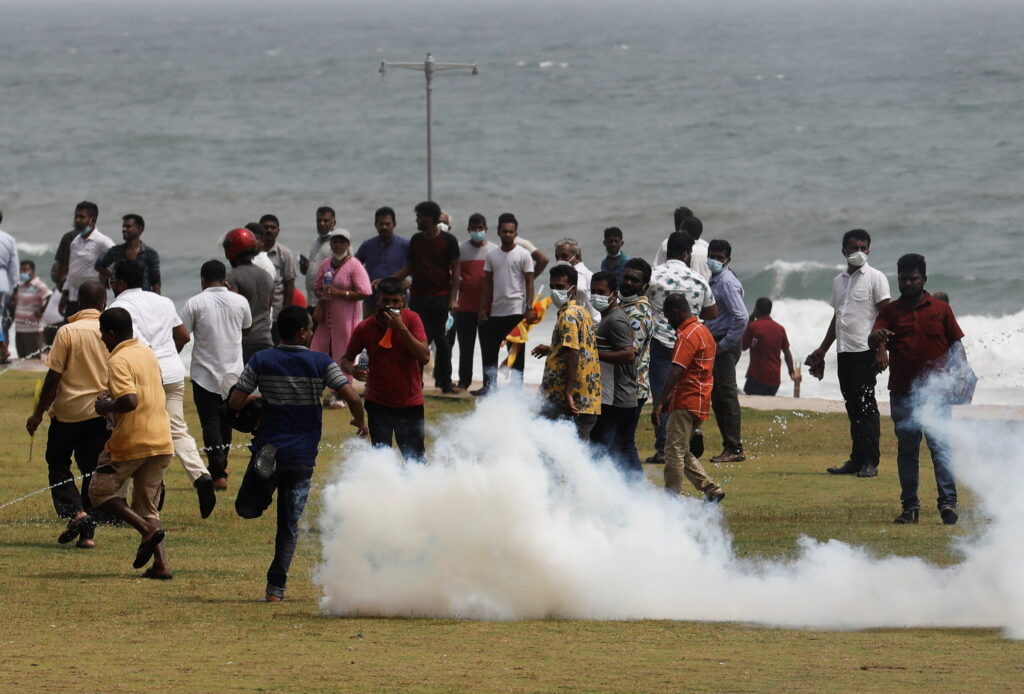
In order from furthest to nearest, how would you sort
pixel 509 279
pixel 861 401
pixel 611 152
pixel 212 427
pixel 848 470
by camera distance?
pixel 611 152, pixel 509 279, pixel 848 470, pixel 861 401, pixel 212 427

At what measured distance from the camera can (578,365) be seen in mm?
10500

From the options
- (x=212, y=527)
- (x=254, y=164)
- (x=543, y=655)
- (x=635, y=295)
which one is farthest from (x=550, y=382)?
(x=254, y=164)

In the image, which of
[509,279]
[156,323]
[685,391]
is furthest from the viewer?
[509,279]

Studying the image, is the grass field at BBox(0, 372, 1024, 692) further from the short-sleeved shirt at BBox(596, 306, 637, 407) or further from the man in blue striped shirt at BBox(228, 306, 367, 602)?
the short-sleeved shirt at BBox(596, 306, 637, 407)

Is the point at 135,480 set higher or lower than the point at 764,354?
higher

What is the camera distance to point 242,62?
117 meters

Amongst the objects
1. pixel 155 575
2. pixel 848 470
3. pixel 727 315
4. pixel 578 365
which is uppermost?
pixel 578 365

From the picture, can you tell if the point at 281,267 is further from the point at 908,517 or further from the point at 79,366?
the point at 908,517

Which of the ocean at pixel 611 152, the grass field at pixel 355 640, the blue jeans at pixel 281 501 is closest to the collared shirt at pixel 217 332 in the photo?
the grass field at pixel 355 640

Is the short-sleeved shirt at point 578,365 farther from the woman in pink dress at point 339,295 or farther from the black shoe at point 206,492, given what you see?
the woman in pink dress at point 339,295

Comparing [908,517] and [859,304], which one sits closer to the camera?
[908,517]

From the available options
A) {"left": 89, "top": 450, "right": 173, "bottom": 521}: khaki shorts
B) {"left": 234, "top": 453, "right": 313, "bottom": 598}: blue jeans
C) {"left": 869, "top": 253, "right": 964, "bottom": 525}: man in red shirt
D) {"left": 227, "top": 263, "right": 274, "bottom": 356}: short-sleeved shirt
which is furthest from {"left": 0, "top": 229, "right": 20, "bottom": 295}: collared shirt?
{"left": 869, "top": 253, "right": 964, "bottom": 525}: man in red shirt

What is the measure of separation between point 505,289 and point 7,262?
15.1 ft

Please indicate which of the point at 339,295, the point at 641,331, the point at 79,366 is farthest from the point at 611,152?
the point at 79,366
